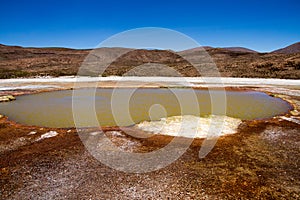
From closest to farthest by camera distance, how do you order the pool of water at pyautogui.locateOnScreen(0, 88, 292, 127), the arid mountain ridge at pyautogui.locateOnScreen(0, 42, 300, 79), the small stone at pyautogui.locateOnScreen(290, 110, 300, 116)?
the pool of water at pyautogui.locateOnScreen(0, 88, 292, 127), the small stone at pyautogui.locateOnScreen(290, 110, 300, 116), the arid mountain ridge at pyautogui.locateOnScreen(0, 42, 300, 79)

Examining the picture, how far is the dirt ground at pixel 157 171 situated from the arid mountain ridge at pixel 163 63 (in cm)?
4149

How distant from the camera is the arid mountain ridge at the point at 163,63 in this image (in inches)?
2072

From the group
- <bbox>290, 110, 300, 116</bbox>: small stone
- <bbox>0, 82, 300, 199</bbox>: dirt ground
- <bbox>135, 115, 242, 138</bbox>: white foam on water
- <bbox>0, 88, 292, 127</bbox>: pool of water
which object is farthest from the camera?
<bbox>290, 110, 300, 116</bbox>: small stone

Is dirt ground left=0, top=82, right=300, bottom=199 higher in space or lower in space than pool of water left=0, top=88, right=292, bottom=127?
lower

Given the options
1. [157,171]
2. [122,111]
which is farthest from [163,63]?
[157,171]

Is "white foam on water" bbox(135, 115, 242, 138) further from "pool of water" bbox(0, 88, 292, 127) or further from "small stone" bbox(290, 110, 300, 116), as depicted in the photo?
"small stone" bbox(290, 110, 300, 116)

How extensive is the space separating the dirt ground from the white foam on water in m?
0.74

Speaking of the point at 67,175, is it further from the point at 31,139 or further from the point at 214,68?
the point at 214,68

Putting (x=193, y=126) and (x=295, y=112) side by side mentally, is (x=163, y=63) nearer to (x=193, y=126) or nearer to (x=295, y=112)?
(x=295, y=112)

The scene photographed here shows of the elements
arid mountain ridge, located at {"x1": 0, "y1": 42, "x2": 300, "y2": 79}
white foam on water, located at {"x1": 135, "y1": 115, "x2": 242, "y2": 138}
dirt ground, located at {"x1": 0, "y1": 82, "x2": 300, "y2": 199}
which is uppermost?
arid mountain ridge, located at {"x1": 0, "y1": 42, "x2": 300, "y2": 79}

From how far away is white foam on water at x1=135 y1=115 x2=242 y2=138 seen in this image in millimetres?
11969

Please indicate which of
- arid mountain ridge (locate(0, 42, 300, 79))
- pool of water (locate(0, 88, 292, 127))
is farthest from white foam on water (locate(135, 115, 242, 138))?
arid mountain ridge (locate(0, 42, 300, 79))

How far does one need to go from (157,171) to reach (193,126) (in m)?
5.11

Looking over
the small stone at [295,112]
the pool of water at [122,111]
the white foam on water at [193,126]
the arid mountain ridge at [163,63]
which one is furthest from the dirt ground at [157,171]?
the arid mountain ridge at [163,63]
